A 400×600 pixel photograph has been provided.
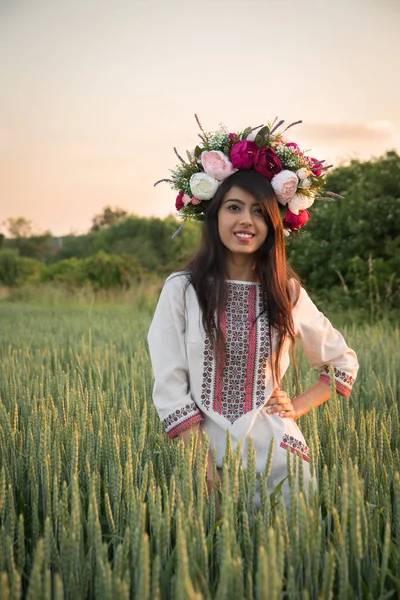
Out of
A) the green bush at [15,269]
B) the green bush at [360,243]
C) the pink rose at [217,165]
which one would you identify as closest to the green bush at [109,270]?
the green bush at [15,269]

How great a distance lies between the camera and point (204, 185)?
206 centimetres

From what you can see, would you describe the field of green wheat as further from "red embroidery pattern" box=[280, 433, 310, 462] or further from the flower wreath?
the flower wreath

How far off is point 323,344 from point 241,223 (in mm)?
513

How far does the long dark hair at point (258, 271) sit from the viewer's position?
6.53ft

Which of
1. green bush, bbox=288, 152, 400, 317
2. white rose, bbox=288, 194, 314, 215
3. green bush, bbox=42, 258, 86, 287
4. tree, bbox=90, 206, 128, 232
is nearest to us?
white rose, bbox=288, 194, 314, 215

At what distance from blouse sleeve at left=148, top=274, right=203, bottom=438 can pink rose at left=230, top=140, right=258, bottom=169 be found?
41 centimetres

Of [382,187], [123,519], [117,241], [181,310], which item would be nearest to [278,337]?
[181,310]

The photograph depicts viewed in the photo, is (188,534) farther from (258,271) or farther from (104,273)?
(104,273)

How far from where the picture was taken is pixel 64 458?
2100 mm

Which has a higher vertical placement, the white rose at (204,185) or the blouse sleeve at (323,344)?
the white rose at (204,185)

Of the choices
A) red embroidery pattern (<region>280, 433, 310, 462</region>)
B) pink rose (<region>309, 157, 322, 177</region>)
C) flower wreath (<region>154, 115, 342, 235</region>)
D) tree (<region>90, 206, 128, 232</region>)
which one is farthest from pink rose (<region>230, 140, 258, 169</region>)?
tree (<region>90, 206, 128, 232</region>)

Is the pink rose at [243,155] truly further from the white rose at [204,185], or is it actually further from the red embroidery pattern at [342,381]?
the red embroidery pattern at [342,381]

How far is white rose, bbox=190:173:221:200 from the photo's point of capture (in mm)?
2059

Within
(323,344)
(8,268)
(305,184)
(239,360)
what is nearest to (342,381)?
(323,344)
